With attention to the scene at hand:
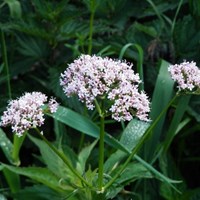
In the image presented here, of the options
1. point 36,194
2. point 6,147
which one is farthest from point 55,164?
point 6,147

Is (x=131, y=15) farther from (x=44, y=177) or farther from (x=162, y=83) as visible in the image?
(x=44, y=177)

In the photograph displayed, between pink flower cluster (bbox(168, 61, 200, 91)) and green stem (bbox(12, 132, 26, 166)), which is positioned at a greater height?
pink flower cluster (bbox(168, 61, 200, 91))

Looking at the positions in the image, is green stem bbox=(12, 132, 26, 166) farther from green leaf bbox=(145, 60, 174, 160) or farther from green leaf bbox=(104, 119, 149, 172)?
green leaf bbox=(145, 60, 174, 160)

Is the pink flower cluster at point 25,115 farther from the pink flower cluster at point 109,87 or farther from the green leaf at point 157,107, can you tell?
the green leaf at point 157,107

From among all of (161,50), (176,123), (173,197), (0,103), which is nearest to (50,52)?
(0,103)

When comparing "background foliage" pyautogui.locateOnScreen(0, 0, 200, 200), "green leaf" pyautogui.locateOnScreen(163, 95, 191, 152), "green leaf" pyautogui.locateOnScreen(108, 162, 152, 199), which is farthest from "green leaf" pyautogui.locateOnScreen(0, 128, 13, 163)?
"green leaf" pyautogui.locateOnScreen(163, 95, 191, 152)

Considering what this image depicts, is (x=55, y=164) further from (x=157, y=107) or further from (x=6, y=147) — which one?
(x=157, y=107)
